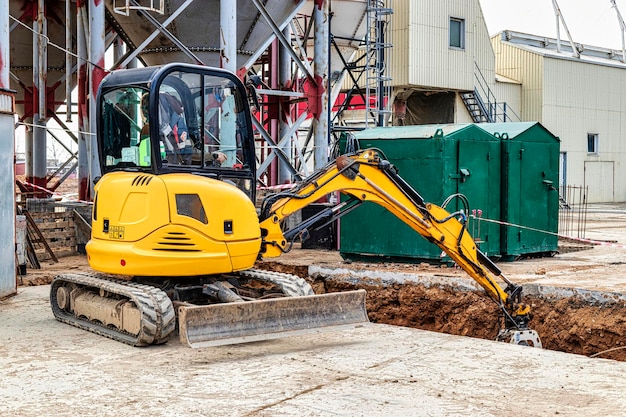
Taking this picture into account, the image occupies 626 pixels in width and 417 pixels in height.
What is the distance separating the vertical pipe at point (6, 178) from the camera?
39.8ft

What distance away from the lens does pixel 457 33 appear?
34906mm

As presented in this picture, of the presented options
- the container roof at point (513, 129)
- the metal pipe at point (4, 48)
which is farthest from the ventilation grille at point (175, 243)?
the container roof at point (513, 129)

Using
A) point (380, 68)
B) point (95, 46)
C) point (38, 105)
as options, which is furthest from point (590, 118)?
point (95, 46)

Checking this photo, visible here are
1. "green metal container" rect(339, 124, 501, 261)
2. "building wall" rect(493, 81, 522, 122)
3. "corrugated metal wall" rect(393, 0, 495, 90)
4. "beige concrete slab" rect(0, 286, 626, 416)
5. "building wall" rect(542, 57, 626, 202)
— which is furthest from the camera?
"building wall" rect(542, 57, 626, 202)

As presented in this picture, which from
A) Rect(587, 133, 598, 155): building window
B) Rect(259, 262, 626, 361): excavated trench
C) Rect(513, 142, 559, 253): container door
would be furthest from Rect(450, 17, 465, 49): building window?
Rect(259, 262, 626, 361): excavated trench

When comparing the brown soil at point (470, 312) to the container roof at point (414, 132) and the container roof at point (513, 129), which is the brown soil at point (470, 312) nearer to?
the container roof at point (414, 132)

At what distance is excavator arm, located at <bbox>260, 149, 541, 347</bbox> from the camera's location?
1026 centimetres

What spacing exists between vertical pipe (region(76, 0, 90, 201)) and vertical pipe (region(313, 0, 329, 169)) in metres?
5.13

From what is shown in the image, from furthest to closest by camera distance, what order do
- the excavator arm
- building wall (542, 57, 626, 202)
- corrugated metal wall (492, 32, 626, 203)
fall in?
building wall (542, 57, 626, 202)
corrugated metal wall (492, 32, 626, 203)
the excavator arm

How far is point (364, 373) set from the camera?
26.8ft

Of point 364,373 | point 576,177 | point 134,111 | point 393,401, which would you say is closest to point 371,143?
point 134,111

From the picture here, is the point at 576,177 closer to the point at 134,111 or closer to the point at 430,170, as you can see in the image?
the point at 430,170

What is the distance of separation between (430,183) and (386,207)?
191 inches

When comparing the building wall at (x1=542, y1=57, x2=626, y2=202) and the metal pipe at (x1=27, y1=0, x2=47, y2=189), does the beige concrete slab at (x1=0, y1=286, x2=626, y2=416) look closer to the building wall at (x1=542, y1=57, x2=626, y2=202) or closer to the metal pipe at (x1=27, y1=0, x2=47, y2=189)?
the metal pipe at (x1=27, y1=0, x2=47, y2=189)
